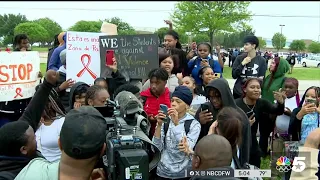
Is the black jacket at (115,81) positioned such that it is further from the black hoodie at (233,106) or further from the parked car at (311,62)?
the parked car at (311,62)

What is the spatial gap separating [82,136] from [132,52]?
11.2 feet

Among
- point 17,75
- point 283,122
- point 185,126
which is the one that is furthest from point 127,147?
point 283,122

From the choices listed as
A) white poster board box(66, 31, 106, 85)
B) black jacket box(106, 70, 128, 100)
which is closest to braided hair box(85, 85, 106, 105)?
black jacket box(106, 70, 128, 100)

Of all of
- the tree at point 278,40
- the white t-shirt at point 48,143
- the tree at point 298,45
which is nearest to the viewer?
the white t-shirt at point 48,143

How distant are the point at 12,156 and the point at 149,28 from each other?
5431 centimetres

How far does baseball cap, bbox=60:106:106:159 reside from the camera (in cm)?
186

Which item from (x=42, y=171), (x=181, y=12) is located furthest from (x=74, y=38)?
(x=181, y=12)

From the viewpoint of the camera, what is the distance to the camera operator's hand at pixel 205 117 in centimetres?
365

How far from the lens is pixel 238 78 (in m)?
6.30

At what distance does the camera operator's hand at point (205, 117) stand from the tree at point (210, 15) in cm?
3209

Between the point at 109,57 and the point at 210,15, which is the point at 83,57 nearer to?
the point at 109,57

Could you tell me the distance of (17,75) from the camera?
14.7 ft

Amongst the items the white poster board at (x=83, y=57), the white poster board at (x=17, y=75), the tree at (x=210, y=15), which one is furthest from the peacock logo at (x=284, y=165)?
the tree at (x=210, y=15)

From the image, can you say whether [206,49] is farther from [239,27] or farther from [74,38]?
[239,27]
